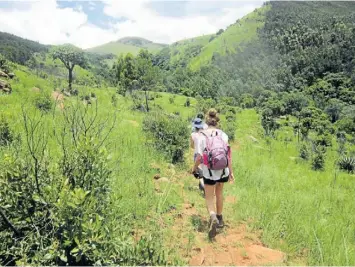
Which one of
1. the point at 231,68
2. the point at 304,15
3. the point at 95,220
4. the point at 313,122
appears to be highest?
the point at 304,15

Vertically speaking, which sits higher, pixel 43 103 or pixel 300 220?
pixel 43 103

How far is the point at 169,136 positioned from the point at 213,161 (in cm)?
481

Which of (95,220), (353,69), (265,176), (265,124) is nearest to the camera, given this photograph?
(95,220)

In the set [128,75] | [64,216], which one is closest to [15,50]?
[128,75]

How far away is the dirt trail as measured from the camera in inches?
Result: 163

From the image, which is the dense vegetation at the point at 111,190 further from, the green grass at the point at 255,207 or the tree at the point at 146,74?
the tree at the point at 146,74

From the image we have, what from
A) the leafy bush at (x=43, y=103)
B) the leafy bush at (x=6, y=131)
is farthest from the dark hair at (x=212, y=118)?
the leafy bush at (x=43, y=103)

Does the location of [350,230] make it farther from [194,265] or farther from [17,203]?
[17,203]

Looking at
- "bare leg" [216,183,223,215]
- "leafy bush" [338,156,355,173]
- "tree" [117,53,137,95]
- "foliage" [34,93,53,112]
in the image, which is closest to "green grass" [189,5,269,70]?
"tree" [117,53,137,95]

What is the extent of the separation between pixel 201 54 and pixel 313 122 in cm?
11282

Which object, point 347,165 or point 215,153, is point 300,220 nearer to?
point 215,153

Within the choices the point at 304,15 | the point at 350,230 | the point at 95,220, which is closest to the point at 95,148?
the point at 95,220

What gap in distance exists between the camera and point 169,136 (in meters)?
9.41

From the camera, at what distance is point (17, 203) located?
3.03m
